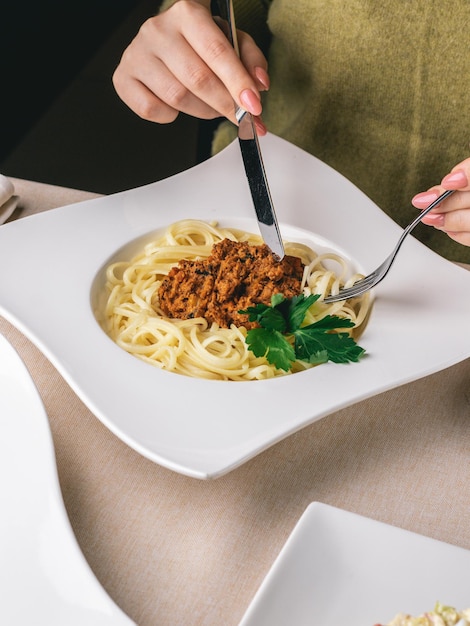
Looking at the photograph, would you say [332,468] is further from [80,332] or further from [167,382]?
[80,332]

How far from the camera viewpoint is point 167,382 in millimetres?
1160

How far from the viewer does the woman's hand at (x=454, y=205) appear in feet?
4.31

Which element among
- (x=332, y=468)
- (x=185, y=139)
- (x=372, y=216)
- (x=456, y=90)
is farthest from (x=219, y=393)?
(x=185, y=139)

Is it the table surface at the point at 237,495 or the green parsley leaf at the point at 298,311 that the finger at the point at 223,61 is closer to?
the green parsley leaf at the point at 298,311

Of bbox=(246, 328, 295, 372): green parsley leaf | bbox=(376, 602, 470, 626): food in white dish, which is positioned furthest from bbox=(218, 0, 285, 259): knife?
bbox=(376, 602, 470, 626): food in white dish

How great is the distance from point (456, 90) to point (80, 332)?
1.22 m

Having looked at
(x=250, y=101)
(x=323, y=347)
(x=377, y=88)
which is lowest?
(x=377, y=88)

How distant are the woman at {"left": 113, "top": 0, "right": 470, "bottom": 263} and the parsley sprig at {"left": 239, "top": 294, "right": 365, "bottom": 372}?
0.43 metres

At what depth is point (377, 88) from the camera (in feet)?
6.57

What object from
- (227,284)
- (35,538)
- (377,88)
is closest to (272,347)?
(227,284)

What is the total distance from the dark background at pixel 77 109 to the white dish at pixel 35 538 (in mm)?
3221

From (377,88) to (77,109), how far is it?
9.42 feet

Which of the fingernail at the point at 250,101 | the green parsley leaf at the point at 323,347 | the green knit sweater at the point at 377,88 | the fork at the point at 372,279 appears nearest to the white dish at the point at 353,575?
the green parsley leaf at the point at 323,347

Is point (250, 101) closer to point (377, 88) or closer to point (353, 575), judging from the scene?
point (377, 88)
